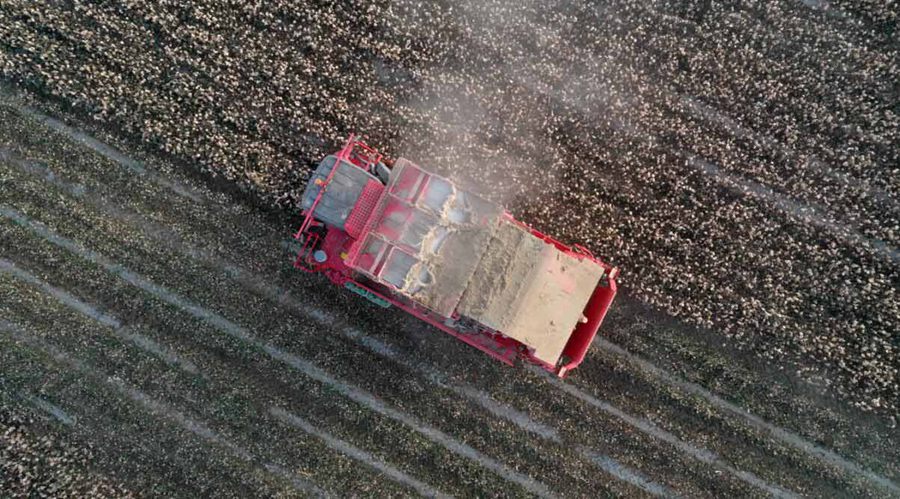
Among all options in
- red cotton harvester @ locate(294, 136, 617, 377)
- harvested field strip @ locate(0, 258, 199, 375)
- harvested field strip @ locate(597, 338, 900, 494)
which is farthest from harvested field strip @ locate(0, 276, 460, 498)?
harvested field strip @ locate(597, 338, 900, 494)

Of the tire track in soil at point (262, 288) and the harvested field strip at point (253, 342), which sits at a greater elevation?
the tire track in soil at point (262, 288)

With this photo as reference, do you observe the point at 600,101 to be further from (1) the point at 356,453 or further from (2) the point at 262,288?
(1) the point at 356,453

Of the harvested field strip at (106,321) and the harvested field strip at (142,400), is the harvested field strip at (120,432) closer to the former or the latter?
the harvested field strip at (142,400)

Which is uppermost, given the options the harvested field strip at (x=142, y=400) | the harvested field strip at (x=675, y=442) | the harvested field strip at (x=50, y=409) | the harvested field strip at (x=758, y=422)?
the harvested field strip at (x=758, y=422)

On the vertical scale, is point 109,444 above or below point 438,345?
below

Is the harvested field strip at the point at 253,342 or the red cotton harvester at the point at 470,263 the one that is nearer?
the red cotton harvester at the point at 470,263

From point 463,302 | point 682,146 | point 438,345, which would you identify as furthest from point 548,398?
point 682,146

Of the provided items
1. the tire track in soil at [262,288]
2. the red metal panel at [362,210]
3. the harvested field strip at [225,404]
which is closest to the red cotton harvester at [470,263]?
the red metal panel at [362,210]

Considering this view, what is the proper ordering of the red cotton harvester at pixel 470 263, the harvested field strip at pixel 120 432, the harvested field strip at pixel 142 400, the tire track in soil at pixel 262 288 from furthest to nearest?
1. the tire track in soil at pixel 262 288
2. the harvested field strip at pixel 142 400
3. the harvested field strip at pixel 120 432
4. the red cotton harvester at pixel 470 263

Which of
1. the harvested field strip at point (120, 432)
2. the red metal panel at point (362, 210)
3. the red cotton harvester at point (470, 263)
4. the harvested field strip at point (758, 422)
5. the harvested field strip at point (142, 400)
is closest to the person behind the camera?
the red cotton harvester at point (470, 263)

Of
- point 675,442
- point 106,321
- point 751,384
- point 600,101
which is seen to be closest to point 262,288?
point 106,321

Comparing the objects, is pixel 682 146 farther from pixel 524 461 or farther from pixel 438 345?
pixel 524 461
